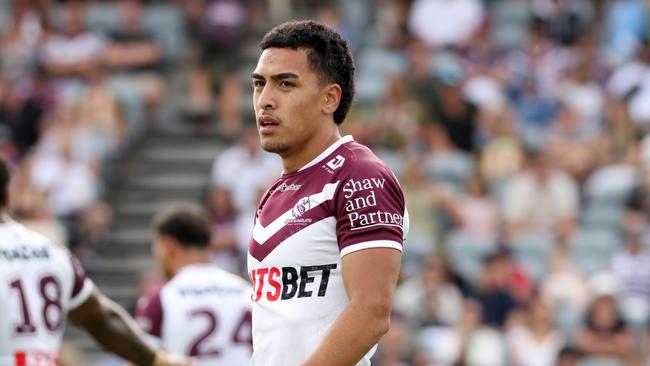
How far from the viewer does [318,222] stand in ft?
16.4

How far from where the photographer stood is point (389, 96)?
51.0 feet

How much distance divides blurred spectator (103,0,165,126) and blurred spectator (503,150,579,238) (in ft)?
18.0

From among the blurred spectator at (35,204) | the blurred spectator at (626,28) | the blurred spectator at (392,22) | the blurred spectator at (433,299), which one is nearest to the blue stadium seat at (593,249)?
the blurred spectator at (433,299)

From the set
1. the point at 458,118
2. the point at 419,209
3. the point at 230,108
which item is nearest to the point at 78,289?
the point at 419,209

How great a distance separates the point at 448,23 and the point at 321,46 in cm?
1213

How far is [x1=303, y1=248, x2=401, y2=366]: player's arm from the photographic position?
474 cm

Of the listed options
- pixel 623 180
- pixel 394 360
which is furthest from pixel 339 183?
pixel 623 180

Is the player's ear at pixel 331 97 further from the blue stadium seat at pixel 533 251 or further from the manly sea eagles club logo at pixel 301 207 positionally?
the blue stadium seat at pixel 533 251


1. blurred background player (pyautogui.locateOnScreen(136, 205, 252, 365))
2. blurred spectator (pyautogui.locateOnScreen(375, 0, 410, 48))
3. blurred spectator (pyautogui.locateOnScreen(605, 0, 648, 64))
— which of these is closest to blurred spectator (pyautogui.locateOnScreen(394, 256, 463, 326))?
blurred spectator (pyautogui.locateOnScreen(605, 0, 648, 64))

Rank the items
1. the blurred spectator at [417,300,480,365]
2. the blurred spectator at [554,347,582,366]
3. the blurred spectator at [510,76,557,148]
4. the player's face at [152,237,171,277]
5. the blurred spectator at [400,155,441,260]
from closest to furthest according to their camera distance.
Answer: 1. the player's face at [152,237,171,277]
2. the blurred spectator at [554,347,582,366]
3. the blurred spectator at [417,300,480,365]
4. the blurred spectator at [400,155,441,260]
5. the blurred spectator at [510,76,557,148]

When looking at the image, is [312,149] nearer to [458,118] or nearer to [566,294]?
[566,294]

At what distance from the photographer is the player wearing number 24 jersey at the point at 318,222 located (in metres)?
4.79

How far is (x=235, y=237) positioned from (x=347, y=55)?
9.70 meters

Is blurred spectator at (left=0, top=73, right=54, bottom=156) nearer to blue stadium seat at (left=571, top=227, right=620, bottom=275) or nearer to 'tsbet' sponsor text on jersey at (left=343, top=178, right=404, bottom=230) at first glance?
blue stadium seat at (left=571, top=227, right=620, bottom=275)
